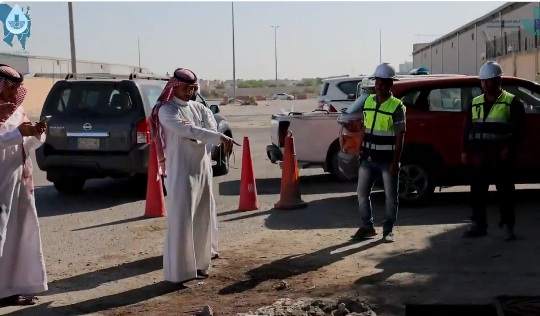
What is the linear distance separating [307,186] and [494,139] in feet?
17.9

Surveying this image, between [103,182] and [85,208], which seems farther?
[103,182]

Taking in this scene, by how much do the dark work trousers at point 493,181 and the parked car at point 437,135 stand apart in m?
2.00

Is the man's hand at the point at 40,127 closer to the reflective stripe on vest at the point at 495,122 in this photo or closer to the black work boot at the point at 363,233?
Answer: the black work boot at the point at 363,233

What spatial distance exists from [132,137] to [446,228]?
499cm

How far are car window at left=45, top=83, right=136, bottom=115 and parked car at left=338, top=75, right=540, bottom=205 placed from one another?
12.0ft

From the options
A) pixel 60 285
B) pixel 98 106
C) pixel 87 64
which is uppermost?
pixel 87 64

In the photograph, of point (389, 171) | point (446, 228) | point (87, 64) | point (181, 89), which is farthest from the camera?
point (87, 64)

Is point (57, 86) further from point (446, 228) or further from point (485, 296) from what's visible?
point (485, 296)

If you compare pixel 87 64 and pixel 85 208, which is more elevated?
pixel 87 64

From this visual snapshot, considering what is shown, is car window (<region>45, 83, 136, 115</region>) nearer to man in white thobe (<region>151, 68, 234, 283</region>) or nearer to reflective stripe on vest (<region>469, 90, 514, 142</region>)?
man in white thobe (<region>151, 68, 234, 283</region>)

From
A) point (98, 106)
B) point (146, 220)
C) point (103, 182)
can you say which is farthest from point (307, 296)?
point (103, 182)

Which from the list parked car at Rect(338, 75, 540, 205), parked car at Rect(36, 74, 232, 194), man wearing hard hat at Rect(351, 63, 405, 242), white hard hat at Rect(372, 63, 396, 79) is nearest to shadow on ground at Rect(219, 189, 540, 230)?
parked car at Rect(338, 75, 540, 205)

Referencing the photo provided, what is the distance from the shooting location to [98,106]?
462 inches

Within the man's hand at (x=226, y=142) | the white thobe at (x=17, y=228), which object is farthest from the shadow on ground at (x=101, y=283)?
the man's hand at (x=226, y=142)
